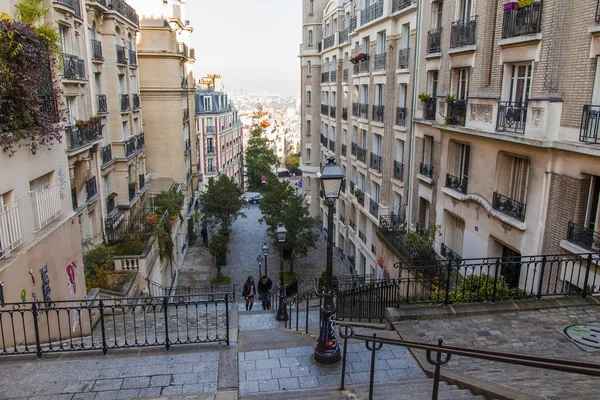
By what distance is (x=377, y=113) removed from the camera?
2408 centimetres

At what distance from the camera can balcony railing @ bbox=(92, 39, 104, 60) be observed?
20938mm

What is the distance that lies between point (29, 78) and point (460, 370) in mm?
9853

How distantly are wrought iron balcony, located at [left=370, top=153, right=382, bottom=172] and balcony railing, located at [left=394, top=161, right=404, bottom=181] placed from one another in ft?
6.16

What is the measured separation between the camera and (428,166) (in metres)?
18.8

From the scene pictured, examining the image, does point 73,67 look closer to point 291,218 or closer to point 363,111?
point 291,218

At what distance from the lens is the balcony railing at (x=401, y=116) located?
69.3 feet

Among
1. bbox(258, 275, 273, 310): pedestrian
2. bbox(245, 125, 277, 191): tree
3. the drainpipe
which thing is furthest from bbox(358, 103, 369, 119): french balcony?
bbox(245, 125, 277, 191): tree

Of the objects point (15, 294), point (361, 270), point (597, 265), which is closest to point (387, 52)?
point (361, 270)

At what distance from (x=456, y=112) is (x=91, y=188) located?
15226mm

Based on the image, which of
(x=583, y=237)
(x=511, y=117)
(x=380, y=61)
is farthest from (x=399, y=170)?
(x=583, y=237)

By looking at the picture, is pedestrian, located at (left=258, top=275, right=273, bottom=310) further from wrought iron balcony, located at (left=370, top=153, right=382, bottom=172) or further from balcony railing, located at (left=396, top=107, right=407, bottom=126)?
balcony railing, located at (left=396, top=107, right=407, bottom=126)

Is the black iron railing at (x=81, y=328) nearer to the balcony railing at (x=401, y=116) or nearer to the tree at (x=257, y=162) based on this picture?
the balcony railing at (x=401, y=116)

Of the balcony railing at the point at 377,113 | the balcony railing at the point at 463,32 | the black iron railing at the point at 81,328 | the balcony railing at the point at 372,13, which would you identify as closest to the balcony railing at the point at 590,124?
the balcony railing at the point at 463,32

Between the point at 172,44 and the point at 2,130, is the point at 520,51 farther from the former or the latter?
the point at 172,44
